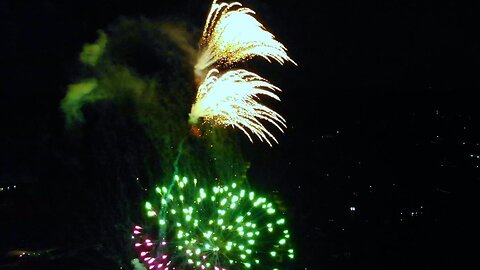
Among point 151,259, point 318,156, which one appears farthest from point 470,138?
point 151,259

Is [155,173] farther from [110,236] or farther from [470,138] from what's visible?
[470,138]

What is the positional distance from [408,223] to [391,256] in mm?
7814

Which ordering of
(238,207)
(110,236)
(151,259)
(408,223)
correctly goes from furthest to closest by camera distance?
1. (408,223)
2. (110,236)
3. (238,207)
4. (151,259)

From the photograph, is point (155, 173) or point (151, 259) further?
point (155, 173)

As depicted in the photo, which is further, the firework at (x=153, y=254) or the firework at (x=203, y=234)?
the firework at (x=203, y=234)

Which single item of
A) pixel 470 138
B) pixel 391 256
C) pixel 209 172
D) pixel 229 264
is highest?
pixel 470 138

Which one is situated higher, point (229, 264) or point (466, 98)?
point (466, 98)

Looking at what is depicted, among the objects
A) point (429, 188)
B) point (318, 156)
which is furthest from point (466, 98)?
point (318, 156)

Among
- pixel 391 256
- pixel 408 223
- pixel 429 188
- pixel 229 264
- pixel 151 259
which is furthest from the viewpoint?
pixel 429 188

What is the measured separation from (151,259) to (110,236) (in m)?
4.92

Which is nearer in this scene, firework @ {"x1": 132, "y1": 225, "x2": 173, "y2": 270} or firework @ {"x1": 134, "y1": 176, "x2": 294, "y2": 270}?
firework @ {"x1": 132, "y1": 225, "x2": 173, "y2": 270}

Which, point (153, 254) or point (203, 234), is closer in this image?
point (153, 254)

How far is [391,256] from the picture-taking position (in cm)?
2328

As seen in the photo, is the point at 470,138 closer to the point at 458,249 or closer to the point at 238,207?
the point at 458,249
